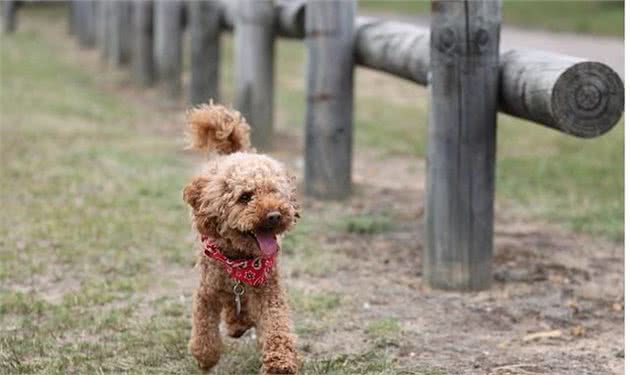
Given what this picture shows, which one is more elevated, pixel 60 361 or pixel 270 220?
pixel 270 220

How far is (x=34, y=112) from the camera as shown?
1226 centimetres

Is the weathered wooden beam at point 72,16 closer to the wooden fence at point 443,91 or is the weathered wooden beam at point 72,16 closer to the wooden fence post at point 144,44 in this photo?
the wooden fence post at point 144,44

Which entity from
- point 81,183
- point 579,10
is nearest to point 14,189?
point 81,183

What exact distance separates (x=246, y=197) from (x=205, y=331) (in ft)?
1.88

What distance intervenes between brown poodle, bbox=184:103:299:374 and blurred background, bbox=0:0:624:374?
0.22 metres

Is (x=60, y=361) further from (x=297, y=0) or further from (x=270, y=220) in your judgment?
(x=297, y=0)

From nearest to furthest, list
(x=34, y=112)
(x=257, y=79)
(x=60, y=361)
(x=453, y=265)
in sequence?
1. (x=60, y=361)
2. (x=453, y=265)
3. (x=257, y=79)
4. (x=34, y=112)

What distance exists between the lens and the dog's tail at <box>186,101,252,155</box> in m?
4.76

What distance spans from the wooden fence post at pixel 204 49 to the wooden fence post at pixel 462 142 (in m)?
5.87

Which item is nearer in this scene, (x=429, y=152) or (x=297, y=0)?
(x=429, y=152)

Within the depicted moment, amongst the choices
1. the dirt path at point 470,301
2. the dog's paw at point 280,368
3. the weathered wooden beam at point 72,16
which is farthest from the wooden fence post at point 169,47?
the weathered wooden beam at point 72,16

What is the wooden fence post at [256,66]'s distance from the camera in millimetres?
9273

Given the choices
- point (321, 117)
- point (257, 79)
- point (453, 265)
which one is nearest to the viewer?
point (453, 265)

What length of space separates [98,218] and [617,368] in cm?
355
